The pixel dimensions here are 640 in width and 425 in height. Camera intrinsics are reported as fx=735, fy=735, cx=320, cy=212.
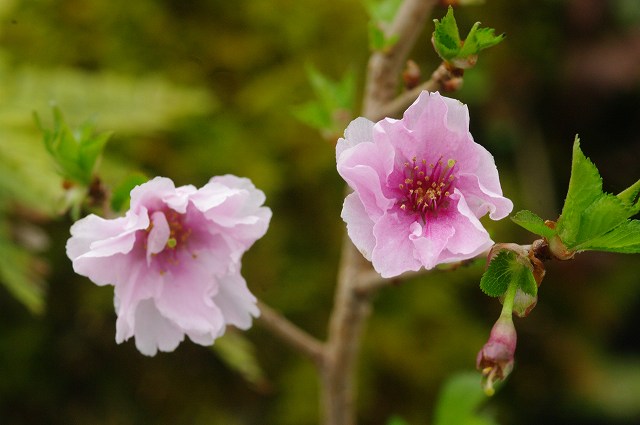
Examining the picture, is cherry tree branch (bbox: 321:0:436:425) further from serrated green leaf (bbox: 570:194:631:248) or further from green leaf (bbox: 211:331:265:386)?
serrated green leaf (bbox: 570:194:631:248)

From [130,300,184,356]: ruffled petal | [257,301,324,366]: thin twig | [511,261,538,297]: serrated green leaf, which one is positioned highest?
[511,261,538,297]: serrated green leaf

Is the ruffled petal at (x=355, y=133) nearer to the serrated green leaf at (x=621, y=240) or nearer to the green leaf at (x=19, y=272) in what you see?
the serrated green leaf at (x=621, y=240)

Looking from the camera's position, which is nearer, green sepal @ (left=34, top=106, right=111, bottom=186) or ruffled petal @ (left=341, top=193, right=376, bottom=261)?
ruffled petal @ (left=341, top=193, right=376, bottom=261)

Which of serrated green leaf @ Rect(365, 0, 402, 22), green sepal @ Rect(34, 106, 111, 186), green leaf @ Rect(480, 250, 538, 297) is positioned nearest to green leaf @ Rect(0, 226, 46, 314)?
green sepal @ Rect(34, 106, 111, 186)

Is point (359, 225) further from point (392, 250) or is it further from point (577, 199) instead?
point (577, 199)

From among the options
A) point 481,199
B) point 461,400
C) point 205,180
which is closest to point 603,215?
point 481,199

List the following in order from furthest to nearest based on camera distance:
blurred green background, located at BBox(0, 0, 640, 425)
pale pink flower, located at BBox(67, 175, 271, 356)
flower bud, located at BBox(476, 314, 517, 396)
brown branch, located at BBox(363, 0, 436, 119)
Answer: blurred green background, located at BBox(0, 0, 640, 425), brown branch, located at BBox(363, 0, 436, 119), pale pink flower, located at BBox(67, 175, 271, 356), flower bud, located at BBox(476, 314, 517, 396)
